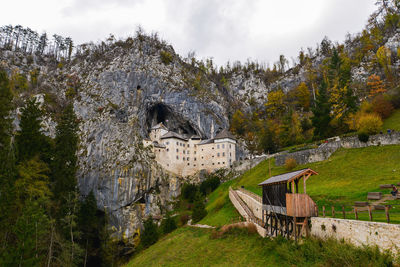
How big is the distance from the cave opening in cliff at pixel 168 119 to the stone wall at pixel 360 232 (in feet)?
191

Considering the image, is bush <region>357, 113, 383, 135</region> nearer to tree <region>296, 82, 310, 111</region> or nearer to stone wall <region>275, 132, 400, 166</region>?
stone wall <region>275, 132, 400, 166</region>

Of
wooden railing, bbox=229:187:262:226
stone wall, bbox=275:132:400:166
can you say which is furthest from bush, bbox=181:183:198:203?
wooden railing, bbox=229:187:262:226

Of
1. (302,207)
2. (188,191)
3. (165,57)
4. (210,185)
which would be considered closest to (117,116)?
(165,57)

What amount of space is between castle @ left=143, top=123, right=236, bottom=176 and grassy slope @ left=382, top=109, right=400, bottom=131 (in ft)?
110

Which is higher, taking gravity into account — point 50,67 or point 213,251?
point 50,67

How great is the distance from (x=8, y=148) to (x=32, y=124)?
10.6m

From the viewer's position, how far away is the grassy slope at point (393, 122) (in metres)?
40.8

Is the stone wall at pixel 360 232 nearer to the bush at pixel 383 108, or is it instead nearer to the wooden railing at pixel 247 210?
the wooden railing at pixel 247 210

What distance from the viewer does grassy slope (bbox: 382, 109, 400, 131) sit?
40844 mm

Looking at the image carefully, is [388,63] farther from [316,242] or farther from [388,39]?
[316,242]

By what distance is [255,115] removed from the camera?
297ft

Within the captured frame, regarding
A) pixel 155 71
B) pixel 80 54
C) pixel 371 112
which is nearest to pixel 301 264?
pixel 371 112

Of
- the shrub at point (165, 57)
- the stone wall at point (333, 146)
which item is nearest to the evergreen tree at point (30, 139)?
the stone wall at point (333, 146)

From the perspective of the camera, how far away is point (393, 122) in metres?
42.9
